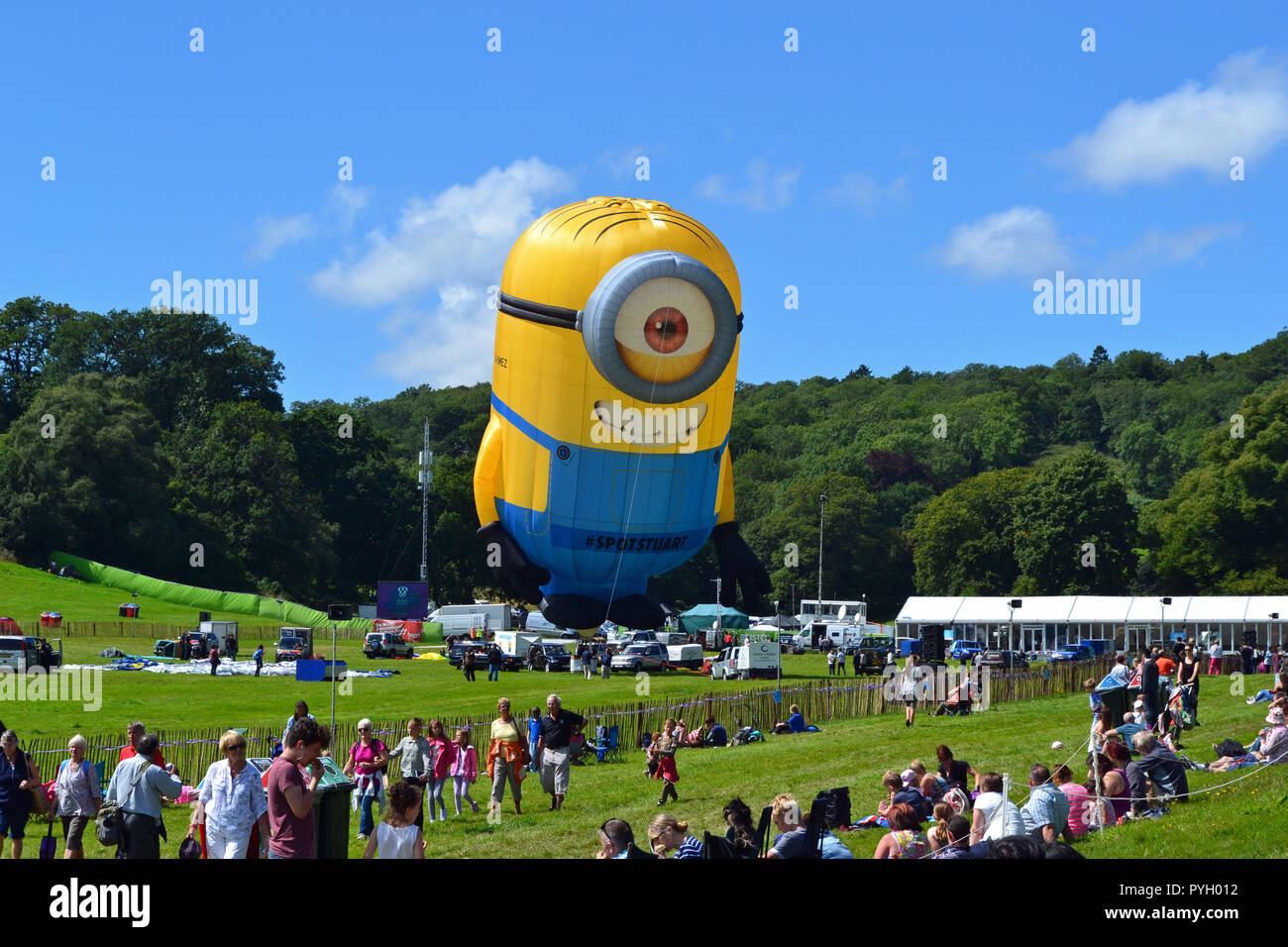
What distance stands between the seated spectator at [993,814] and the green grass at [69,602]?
5198 cm

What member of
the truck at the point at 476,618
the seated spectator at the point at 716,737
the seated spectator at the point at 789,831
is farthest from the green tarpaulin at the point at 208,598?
the seated spectator at the point at 789,831

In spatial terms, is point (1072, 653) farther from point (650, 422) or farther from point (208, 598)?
point (208, 598)

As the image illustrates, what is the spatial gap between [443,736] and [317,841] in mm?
7538

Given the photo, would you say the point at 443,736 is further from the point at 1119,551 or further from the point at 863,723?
the point at 1119,551

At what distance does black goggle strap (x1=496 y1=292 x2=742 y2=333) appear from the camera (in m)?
40.1

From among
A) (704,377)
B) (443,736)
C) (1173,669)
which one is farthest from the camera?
(704,377)

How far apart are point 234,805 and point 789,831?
4486 mm

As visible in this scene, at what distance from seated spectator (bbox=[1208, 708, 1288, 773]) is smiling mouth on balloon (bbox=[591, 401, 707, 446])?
77.5ft

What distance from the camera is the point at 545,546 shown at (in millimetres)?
42719

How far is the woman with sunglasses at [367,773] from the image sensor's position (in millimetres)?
16688

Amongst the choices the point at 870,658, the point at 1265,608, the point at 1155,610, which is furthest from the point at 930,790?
the point at 1155,610

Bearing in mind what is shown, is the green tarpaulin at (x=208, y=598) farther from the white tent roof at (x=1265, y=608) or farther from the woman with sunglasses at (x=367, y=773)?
the woman with sunglasses at (x=367, y=773)

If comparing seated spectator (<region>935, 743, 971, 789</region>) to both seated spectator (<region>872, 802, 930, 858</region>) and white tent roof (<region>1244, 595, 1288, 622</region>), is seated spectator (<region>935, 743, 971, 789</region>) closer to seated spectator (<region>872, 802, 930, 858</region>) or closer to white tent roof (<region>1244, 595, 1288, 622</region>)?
seated spectator (<region>872, 802, 930, 858</region>)
